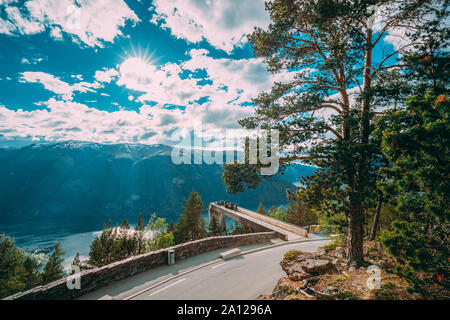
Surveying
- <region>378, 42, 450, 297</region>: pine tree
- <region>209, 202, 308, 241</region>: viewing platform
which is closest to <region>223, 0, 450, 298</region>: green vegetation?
<region>378, 42, 450, 297</region>: pine tree

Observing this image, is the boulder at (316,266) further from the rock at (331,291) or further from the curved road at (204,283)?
the rock at (331,291)

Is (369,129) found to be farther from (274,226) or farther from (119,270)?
(274,226)

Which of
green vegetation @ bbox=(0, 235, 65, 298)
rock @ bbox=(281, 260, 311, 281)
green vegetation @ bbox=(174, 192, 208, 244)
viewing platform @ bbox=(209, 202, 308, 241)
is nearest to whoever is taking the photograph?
rock @ bbox=(281, 260, 311, 281)

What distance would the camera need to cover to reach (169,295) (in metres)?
8.41

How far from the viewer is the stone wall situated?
23.9ft


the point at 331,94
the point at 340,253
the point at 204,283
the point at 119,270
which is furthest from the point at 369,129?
the point at 119,270

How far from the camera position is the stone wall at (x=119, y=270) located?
728cm

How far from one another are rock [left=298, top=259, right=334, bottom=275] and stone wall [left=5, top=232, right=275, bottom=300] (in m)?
7.59

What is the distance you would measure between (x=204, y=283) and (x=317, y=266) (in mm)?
5142

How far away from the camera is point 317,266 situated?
8117mm

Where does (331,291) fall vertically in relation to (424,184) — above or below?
below

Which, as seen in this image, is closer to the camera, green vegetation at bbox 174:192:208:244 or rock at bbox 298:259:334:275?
rock at bbox 298:259:334:275

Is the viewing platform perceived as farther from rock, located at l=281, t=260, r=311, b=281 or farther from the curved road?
rock, located at l=281, t=260, r=311, b=281
